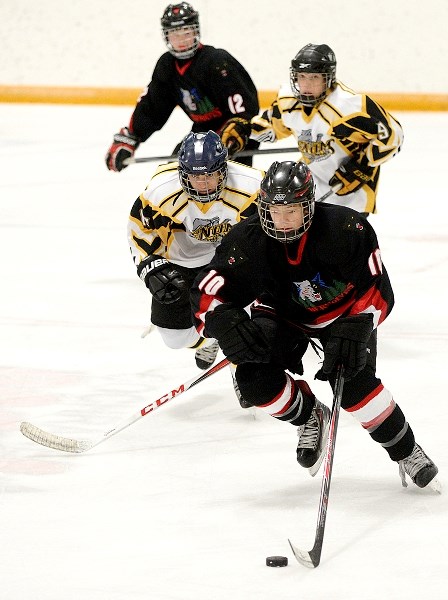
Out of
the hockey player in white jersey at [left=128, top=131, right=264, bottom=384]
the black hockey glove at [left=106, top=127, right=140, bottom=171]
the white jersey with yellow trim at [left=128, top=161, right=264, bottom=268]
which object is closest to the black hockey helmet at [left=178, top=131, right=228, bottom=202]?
the hockey player in white jersey at [left=128, top=131, right=264, bottom=384]

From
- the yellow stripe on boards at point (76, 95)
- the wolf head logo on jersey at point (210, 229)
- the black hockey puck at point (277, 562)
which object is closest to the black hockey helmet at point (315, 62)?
the wolf head logo on jersey at point (210, 229)

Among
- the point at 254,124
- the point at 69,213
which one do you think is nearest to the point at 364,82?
the point at 69,213

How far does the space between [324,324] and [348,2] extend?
6924 mm

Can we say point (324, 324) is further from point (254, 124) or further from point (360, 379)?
point (254, 124)

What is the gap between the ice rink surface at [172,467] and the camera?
2367 millimetres

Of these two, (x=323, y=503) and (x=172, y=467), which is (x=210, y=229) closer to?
(x=172, y=467)

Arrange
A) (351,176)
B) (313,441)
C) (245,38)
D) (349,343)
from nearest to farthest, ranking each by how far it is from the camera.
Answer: (349,343)
(313,441)
(351,176)
(245,38)

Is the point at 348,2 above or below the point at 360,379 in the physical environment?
below

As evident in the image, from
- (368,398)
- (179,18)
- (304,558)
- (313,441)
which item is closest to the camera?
(304,558)

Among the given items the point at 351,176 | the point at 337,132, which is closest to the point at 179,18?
the point at 337,132

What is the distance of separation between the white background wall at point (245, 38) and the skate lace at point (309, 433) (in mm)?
6894

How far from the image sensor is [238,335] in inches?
105

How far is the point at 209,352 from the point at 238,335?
3.67ft

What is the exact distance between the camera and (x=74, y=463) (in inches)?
122
